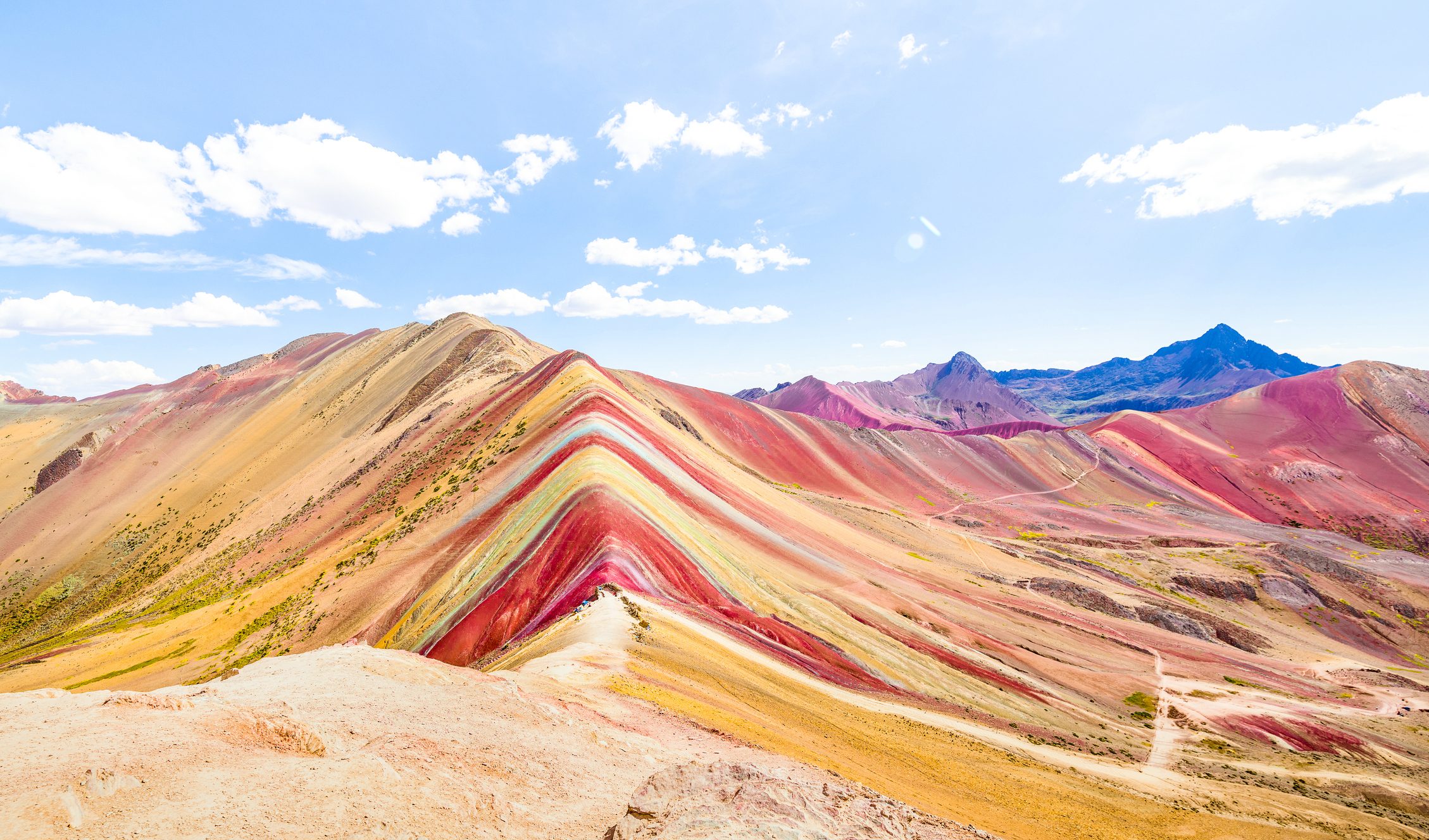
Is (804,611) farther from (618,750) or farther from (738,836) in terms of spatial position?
(738,836)

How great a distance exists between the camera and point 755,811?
7.99m

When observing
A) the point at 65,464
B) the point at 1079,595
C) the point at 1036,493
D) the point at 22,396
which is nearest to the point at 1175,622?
the point at 1079,595

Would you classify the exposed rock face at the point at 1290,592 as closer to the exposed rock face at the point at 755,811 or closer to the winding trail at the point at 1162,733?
the winding trail at the point at 1162,733

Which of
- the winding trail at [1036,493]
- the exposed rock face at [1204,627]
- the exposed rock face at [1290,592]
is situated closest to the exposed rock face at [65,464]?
the winding trail at [1036,493]

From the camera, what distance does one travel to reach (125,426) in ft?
342

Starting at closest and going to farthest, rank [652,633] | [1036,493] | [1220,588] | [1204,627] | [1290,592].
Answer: [652,633] < [1204,627] < [1290,592] < [1220,588] < [1036,493]

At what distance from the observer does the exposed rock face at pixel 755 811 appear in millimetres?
7730

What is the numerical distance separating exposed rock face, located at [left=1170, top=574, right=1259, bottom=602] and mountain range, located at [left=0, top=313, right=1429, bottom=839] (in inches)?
22.3

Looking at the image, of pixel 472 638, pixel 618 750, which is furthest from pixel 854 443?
pixel 618 750

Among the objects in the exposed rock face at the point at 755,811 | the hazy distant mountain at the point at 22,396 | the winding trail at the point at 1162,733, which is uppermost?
the hazy distant mountain at the point at 22,396

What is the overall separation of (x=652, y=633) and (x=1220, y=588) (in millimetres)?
69300

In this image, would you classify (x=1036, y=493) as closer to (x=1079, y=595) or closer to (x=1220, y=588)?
(x=1220, y=588)

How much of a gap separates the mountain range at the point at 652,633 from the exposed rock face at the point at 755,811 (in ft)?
0.25

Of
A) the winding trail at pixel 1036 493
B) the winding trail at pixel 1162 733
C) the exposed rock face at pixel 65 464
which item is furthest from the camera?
the exposed rock face at pixel 65 464
